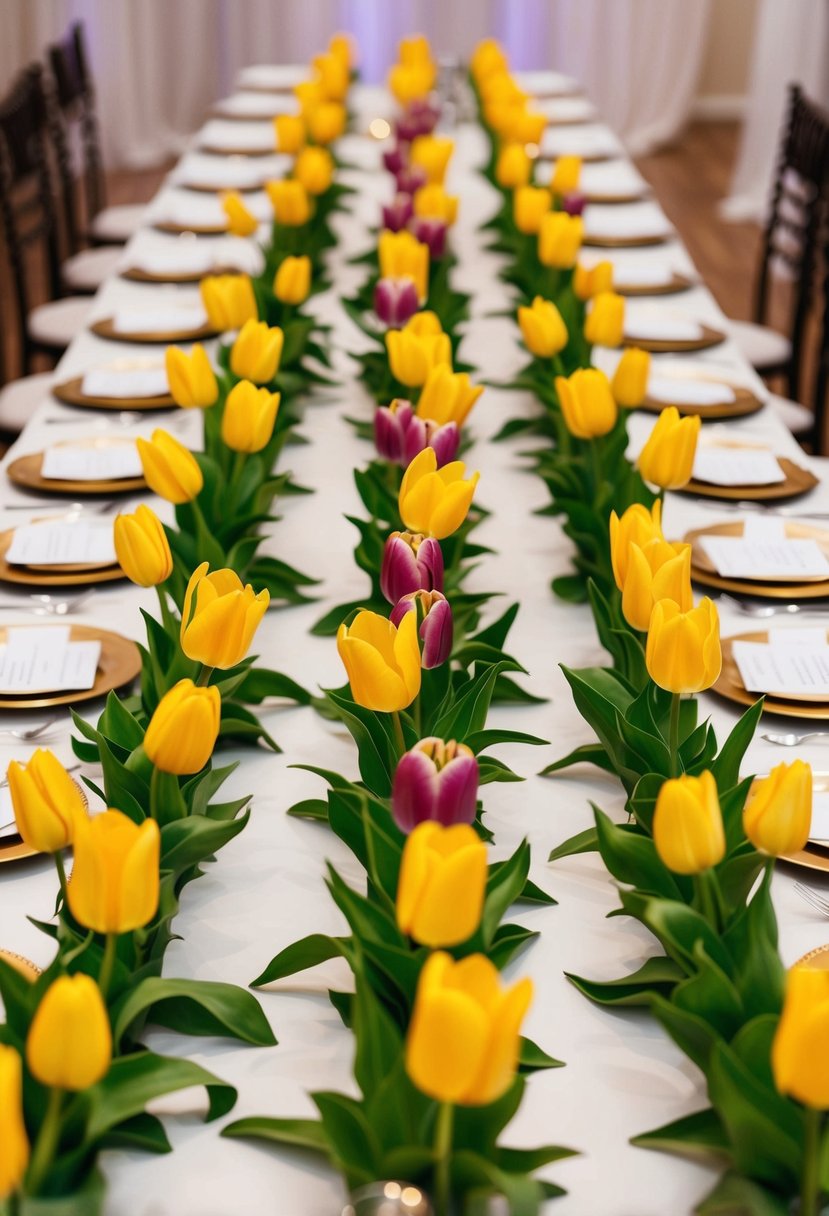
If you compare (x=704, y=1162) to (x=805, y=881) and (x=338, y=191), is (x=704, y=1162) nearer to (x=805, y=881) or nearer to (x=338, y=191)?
(x=805, y=881)

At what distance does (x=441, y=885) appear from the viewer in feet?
2.59

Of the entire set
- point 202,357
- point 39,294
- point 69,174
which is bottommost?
point 39,294

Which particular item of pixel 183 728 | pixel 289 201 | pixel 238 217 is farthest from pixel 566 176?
pixel 183 728

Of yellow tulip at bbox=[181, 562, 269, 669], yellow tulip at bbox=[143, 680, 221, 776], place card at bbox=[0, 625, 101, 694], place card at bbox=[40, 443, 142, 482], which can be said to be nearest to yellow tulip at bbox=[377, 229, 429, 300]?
place card at bbox=[40, 443, 142, 482]

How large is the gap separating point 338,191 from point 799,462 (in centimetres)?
158

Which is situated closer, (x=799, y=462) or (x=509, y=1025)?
(x=509, y=1025)

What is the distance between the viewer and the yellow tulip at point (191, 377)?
1692 millimetres

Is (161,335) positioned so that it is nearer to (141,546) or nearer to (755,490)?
(755,490)

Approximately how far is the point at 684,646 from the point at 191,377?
0.80 m

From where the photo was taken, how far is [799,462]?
2.12 meters

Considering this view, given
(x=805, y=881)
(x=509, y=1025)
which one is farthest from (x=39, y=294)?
(x=509, y=1025)

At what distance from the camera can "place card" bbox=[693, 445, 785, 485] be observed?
2.01 metres

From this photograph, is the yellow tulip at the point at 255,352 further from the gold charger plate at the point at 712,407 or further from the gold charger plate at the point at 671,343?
the gold charger plate at the point at 671,343

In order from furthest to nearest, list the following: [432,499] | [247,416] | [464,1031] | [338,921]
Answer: [247,416], [432,499], [338,921], [464,1031]
